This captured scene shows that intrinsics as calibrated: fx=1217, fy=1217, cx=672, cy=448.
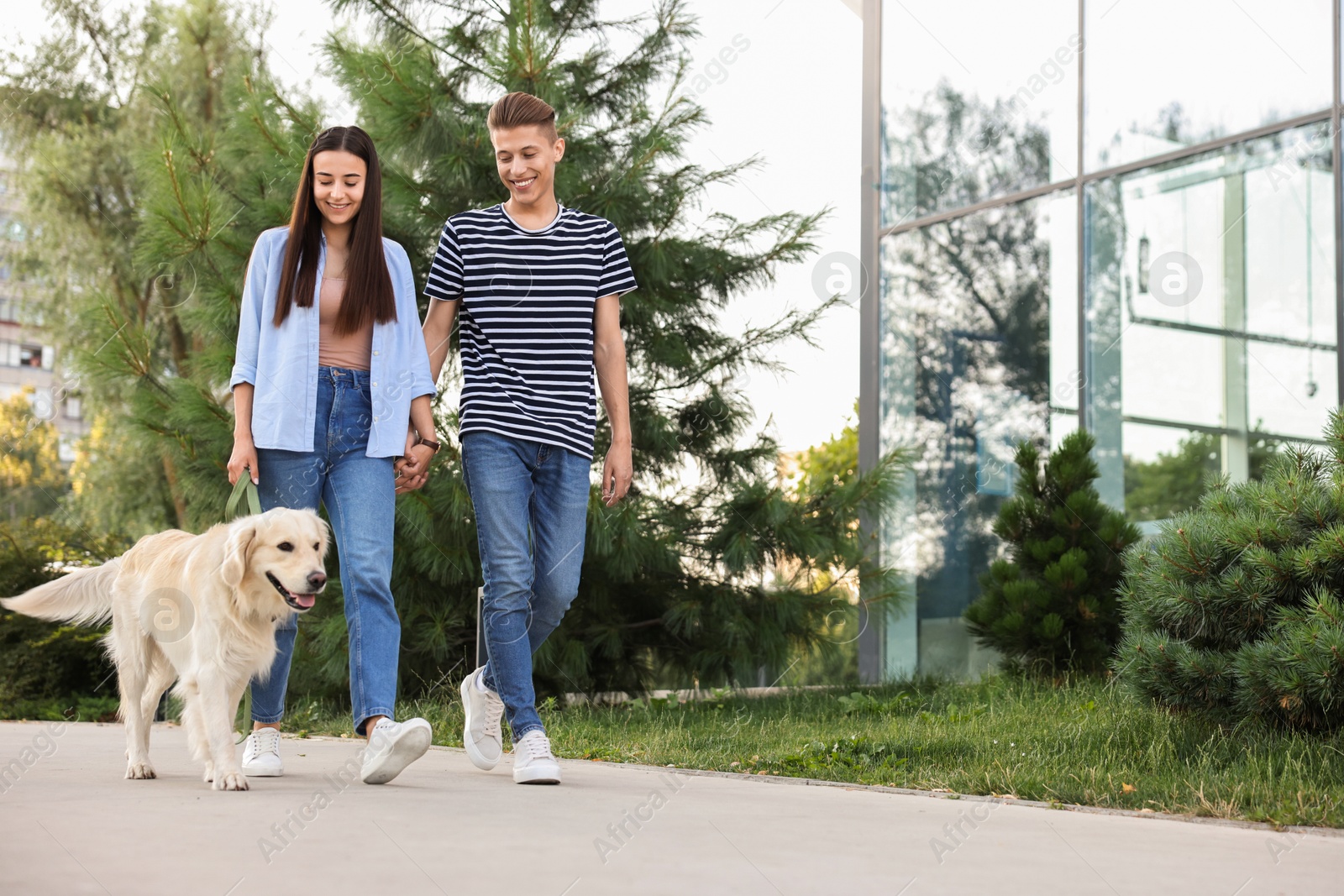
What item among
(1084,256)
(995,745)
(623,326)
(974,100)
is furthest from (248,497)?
(974,100)

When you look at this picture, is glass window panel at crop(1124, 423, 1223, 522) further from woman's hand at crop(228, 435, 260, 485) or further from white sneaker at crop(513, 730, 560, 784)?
woman's hand at crop(228, 435, 260, 485)

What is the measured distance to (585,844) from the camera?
7.45 feet

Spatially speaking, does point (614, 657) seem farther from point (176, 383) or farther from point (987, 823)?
point (987, 823)

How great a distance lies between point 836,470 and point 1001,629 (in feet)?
4.90

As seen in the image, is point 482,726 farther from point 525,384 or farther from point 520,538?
point 525,384

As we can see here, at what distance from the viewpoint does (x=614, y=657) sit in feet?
21.9

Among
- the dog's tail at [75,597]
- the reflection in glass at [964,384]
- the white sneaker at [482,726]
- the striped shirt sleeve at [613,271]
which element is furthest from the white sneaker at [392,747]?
the reflection in glass at [964,384]

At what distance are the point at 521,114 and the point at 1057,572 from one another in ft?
14.0

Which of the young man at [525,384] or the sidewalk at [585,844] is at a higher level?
the young man at [525,384]

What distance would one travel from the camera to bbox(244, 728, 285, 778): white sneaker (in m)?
3.36

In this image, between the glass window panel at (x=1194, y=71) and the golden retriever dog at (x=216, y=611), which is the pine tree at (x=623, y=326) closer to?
the golden retriever dog at (x=216, y=611)

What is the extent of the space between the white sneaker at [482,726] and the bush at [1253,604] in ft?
6.96

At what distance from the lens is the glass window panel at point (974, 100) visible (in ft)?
28.6

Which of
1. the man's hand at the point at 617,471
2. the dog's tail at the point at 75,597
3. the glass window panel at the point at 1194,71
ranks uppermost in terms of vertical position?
the glass window panel at the point at 1194,71
